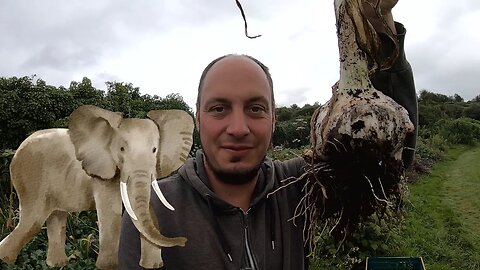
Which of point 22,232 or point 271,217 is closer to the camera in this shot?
point 22,232

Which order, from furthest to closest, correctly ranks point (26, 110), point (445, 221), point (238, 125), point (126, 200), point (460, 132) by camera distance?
point (460, 132)
point (26, 110)
point (445, 221)
point (238, 125)
point (126, 200)

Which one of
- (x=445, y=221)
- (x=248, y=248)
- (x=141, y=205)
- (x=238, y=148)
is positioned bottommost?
(x=445, y=221)

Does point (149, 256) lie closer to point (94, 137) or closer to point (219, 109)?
point (94, 137)

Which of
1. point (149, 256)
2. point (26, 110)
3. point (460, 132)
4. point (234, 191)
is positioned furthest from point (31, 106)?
point (460, 132)

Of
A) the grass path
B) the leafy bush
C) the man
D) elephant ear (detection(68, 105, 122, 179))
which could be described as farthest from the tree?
the leafy bush

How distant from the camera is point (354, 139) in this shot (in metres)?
1.11

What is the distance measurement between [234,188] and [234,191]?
10 millimetres

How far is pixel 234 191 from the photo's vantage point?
4.18 ft

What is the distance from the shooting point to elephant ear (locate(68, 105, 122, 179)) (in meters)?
0.88

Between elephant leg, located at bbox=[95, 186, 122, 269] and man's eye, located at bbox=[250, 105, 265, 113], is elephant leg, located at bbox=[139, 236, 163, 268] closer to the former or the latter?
elephant leg, located at bbox=[95, 186, 122, 269]

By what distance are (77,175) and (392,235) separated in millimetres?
3863

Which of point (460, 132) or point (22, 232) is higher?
point (460, 132)

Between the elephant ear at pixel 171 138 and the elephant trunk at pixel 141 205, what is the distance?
7 centimetres

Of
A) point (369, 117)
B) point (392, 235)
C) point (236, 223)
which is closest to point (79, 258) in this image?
point (236, 223)
